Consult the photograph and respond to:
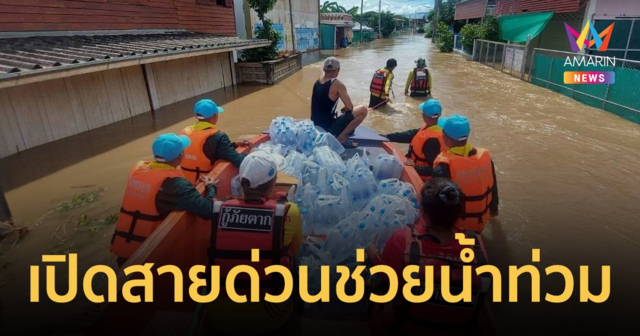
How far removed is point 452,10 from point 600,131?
3428 cm

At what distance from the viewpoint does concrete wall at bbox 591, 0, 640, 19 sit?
41.2 ft

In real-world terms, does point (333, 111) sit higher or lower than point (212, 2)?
lower

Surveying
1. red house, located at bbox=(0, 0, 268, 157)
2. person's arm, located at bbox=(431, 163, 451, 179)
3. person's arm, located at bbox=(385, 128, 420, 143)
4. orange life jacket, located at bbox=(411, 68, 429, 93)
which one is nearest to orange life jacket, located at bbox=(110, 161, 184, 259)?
person's arm, located at bbox=(431, 163, 451, 179)

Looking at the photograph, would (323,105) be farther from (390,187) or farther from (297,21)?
(297,21)

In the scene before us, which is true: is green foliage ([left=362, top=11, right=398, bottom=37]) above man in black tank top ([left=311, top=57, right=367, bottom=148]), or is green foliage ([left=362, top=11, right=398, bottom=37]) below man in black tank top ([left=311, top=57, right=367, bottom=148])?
above

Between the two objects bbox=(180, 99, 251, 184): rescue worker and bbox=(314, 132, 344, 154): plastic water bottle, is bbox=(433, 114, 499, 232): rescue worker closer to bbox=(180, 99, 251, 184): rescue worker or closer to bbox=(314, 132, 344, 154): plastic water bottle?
bbox=(314, 132, 344, 154): plastic water bottle

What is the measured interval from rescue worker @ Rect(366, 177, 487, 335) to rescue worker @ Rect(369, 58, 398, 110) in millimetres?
8056

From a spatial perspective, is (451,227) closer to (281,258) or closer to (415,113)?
(281,258)

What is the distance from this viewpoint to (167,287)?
243cm

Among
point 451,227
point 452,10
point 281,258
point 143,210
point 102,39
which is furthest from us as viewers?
point 452,10

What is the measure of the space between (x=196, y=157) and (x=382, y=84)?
22.3 feet

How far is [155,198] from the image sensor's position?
2.64 m

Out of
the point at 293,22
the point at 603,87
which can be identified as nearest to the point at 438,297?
the point at 603,87

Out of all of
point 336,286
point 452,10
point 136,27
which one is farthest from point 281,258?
point 452,10
